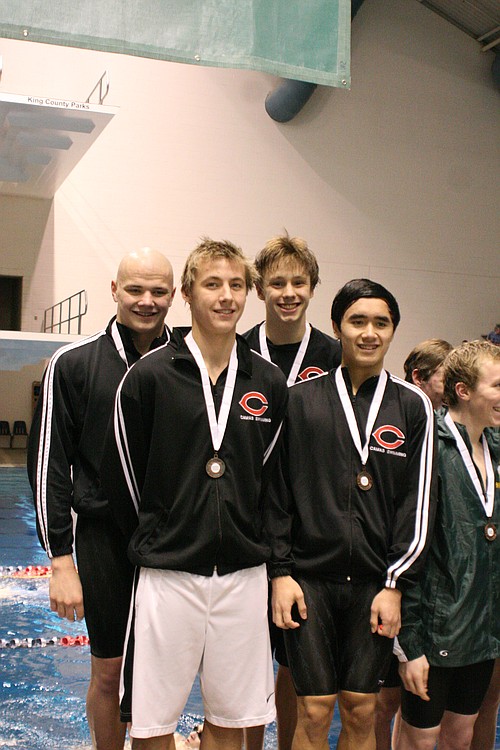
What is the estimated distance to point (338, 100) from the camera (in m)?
17.8

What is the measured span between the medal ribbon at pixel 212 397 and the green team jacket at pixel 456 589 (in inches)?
31.4

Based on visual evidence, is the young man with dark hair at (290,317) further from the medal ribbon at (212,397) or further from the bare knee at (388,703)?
the medal ribbon at (212,397)

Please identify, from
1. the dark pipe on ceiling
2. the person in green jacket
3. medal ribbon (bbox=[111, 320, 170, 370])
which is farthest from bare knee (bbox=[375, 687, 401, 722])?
the dark pipe on ceiling

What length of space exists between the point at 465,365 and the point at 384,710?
1375mm

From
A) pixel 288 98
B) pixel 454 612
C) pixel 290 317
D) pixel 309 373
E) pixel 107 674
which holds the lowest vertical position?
pixel 107 674

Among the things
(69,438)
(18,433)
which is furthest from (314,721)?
(18,433)

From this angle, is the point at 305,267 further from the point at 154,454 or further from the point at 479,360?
the point at 154,454

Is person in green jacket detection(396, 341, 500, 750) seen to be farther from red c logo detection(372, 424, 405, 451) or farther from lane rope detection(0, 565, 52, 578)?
lane rope detection(0, 565, 52, 578)

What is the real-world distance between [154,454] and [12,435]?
15.3 m

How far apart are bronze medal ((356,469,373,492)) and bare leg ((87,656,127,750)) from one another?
3.60 ft

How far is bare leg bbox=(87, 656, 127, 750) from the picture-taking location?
2912mm

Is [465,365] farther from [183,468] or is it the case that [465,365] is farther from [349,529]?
[183,468]

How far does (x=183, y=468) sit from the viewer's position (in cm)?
253

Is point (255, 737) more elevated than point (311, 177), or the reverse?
point (311, 177)
